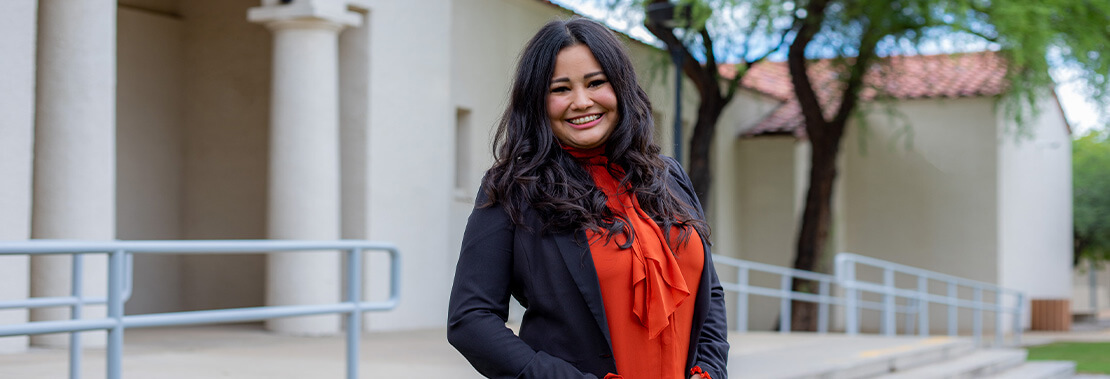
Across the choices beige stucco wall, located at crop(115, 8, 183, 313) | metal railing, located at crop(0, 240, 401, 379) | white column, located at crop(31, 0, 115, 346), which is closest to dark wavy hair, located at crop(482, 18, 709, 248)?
metal railing, located at crop(0, 240, 401, 379)

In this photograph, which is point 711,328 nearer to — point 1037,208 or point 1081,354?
point 1081,354

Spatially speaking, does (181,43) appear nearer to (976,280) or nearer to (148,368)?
(148,368)

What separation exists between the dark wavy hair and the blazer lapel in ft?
0.12

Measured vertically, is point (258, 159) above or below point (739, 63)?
below

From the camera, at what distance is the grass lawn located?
13922mm

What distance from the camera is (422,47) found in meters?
11.7

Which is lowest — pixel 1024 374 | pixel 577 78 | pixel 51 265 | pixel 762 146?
pixel 1024 374

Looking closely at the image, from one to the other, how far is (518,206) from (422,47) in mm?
9852

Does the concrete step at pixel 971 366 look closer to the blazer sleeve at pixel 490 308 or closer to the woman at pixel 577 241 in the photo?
the woman at pixel 577 241

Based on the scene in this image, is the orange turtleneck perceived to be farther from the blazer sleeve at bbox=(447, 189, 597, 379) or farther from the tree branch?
the tree branch

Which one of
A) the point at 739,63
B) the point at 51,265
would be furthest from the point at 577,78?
the point at 739,63

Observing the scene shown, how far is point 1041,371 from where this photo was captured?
11602 millimetres

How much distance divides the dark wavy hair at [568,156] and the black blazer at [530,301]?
35 mm

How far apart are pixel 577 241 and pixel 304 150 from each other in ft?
28.1
